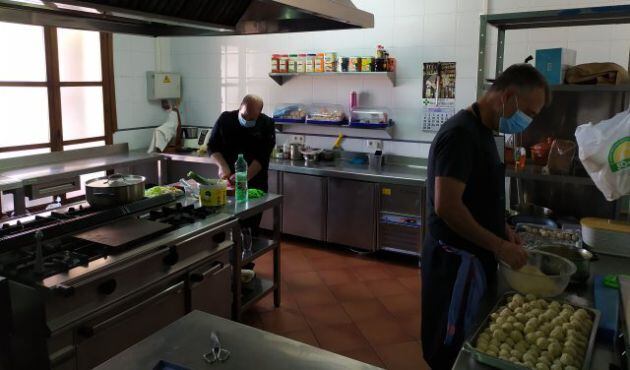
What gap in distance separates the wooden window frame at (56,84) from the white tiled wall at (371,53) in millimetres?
118

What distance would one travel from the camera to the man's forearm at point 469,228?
189 cm

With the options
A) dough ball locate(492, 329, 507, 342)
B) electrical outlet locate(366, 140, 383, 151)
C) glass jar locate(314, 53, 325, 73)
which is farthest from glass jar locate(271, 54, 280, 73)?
dough ball locate(492, 329, 507, 342)

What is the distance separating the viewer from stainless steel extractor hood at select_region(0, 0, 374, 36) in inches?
69.6

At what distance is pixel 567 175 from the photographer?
9.45 ft

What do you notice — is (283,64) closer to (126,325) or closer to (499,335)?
(126,325)

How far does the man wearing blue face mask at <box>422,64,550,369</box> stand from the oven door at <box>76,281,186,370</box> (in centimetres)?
120

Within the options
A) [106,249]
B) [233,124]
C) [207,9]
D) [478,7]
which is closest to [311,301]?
[233,124]

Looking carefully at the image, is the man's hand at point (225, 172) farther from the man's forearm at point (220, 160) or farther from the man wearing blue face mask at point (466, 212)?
the man wearing blue face mask at point (466, 212)

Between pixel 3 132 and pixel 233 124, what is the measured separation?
6.82ft

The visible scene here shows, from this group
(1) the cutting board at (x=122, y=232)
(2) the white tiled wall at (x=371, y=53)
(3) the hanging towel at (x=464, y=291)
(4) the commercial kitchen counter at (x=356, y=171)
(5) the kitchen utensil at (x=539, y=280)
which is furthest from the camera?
(4) the commercial kitchen counter at (x=356, y=171)

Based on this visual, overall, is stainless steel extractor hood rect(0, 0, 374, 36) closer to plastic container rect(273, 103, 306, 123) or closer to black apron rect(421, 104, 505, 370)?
black apron rect(421, 104, 505, 370)

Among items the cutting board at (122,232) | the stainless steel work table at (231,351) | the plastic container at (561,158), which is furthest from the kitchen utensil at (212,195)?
the plastic container at (561,158)

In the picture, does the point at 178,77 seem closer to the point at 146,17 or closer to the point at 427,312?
the point at 146,17

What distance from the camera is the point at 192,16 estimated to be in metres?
2.13
